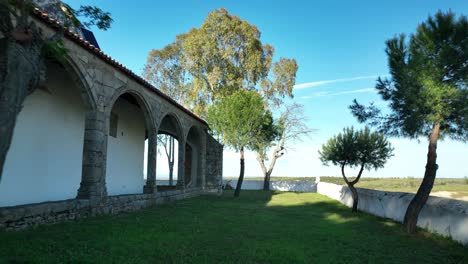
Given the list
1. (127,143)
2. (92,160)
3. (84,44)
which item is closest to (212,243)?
(92,160)

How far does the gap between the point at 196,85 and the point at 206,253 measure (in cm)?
2296

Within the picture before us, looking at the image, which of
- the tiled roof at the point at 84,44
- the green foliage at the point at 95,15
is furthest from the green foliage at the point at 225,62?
the green foliage at the point at 95,15

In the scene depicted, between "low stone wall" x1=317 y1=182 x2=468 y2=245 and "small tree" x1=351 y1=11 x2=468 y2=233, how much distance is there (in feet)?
1.61

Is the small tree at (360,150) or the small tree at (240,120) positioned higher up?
the small tree at (240,120)

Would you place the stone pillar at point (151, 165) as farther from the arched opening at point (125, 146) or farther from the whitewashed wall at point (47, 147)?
the whitewashed wall at point (47, 147)

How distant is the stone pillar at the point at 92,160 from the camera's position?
9023 millimetres

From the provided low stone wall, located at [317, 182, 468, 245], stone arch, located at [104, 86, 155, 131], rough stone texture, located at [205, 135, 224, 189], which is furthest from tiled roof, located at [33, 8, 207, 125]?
rough stone texture, located at [205, 135, 224, 189]

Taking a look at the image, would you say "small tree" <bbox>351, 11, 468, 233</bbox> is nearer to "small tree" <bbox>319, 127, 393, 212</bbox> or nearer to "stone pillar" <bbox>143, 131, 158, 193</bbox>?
"small tree" <bbox>319, 127, 393, 212</bbox>

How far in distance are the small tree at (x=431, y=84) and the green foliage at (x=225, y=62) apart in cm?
1858

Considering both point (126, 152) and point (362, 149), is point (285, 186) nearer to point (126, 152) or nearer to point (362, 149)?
point (362, 149)

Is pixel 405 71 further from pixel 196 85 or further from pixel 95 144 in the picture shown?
pixel 196 85

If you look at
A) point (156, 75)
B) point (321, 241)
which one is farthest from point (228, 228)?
point (156, 75)

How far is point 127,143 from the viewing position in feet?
49.0

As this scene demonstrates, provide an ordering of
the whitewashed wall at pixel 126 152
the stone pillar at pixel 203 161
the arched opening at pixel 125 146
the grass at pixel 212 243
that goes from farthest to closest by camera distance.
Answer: the stone pillar at pixel 203 161, the whitewashed wall at pixel 126 152, the arched opening at pixel 125 146, the grass at pixel 212 243
